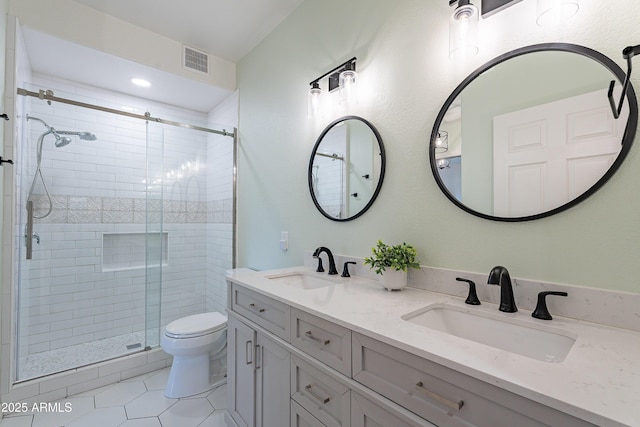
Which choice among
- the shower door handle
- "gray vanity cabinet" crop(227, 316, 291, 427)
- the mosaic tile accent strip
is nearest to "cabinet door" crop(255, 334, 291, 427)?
"gray vanity cabinet" crop(227, 316, 291, 427)

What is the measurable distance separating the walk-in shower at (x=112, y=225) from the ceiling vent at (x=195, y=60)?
0.56 m

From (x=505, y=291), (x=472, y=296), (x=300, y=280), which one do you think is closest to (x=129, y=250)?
(x=300, y=280)

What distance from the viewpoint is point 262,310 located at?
1.42m

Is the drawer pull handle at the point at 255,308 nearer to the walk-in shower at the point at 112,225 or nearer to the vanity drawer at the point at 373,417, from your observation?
the vanity drawer at the point at 373,417

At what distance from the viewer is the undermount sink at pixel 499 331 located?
0.86 m

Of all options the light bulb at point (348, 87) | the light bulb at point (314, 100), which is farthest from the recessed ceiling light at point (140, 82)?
the light bulb at point (348, 87)

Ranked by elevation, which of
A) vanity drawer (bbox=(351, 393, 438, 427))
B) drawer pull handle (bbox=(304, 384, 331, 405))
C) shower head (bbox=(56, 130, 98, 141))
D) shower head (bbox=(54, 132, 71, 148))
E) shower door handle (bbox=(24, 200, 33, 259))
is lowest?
drawer pull handle (bbox=(304, 384, 331, 405))

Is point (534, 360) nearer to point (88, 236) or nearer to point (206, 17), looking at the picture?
point (206, 17)

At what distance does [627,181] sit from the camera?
0.88 meters

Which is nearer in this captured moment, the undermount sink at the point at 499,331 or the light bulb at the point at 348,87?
the undermount sink at the point at 499,331

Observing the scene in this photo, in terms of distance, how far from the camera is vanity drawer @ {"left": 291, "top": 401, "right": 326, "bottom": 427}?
1.08 metres

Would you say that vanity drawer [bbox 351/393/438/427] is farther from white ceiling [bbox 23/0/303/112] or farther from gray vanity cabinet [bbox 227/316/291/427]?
white ceiling [bbox 23/0/303/112]

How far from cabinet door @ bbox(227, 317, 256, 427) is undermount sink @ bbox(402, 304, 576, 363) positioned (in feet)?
2.89

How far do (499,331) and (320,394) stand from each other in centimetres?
66
